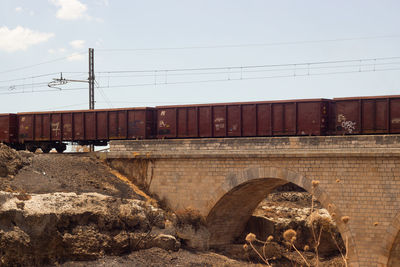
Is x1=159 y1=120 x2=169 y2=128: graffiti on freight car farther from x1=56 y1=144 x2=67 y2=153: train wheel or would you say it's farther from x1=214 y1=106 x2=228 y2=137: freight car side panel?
x1=56 y1=144 x2=67 y2=153: train wheel

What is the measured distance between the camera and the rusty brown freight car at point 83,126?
90.2 feet

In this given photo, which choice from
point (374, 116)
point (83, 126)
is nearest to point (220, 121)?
point (374, 116)

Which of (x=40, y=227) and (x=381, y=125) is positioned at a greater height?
(x=381, y=125)

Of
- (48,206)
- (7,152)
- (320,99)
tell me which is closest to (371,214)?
(320,99)

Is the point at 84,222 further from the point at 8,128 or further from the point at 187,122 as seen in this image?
the point at 8,128

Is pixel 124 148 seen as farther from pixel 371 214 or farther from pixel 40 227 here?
pixel 371 214

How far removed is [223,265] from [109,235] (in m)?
5.29

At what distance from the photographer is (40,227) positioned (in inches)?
675

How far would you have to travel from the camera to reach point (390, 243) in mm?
17266

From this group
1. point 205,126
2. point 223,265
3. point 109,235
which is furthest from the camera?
point 205,126

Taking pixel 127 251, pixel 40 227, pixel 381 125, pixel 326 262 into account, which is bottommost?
pixel 326 262

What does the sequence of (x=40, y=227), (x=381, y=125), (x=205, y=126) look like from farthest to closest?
(x=205, y=126) < (x=381, y=125) < (x=40, y=227)

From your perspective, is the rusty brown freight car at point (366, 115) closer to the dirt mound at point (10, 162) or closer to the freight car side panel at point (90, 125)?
the freight car side panel at point (90, 125)

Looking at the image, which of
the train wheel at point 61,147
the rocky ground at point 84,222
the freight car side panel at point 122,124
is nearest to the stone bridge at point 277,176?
the rocky ground at point 84,222
